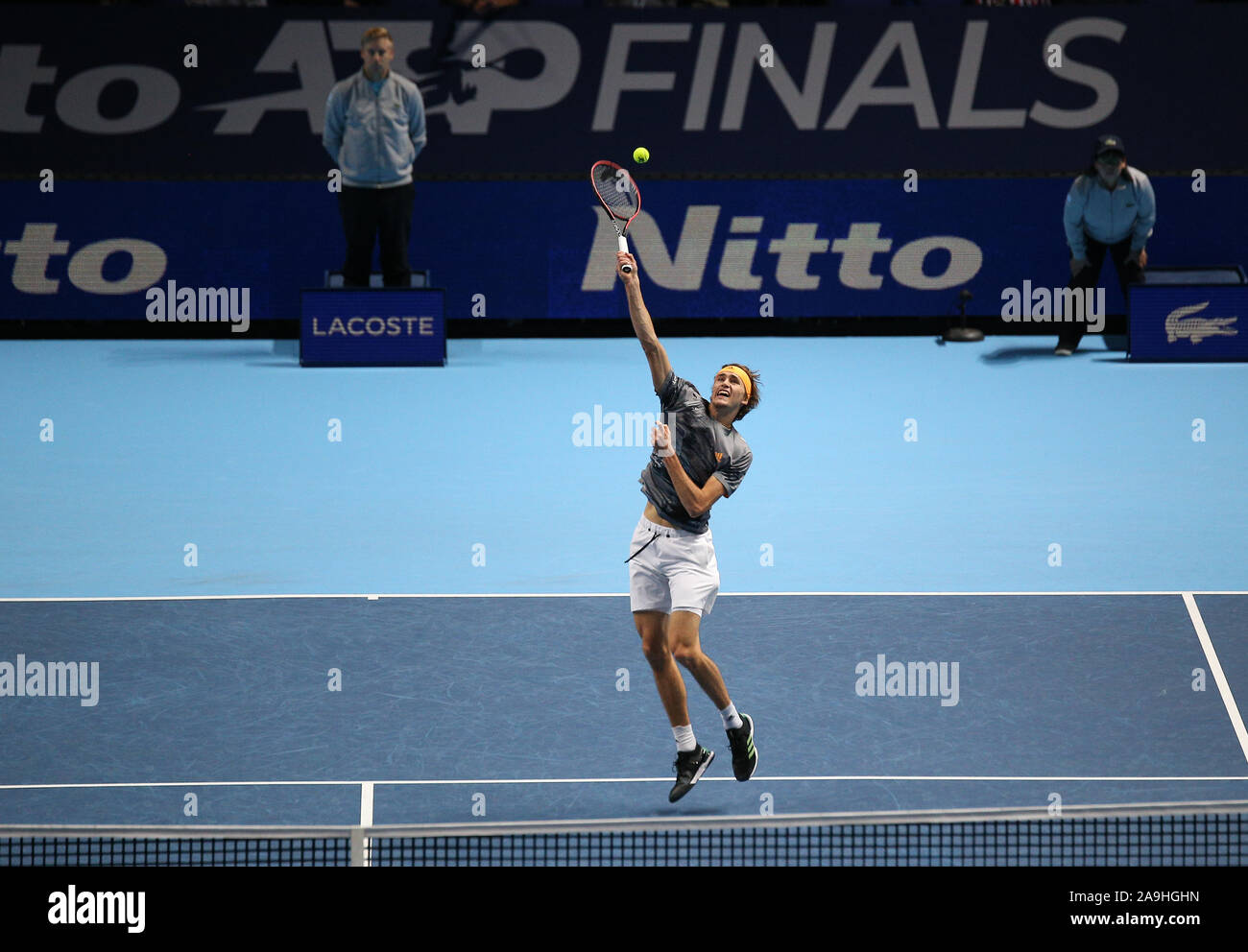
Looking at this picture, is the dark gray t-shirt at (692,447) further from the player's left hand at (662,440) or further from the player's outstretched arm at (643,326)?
the player's left hand at (662,440)

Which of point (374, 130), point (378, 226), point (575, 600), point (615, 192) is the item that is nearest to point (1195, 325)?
point (378, 226)

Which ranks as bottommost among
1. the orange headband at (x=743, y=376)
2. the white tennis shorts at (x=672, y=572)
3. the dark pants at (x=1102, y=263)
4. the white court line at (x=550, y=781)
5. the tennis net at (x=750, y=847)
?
the tennis net at (x=750, y=847)

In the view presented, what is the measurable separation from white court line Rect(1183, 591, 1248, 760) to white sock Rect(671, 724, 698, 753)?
238 cm

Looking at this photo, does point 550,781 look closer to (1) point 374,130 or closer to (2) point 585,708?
(2) point 585,708

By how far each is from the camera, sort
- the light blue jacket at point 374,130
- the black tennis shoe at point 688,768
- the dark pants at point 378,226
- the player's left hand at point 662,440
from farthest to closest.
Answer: the dark pants at point 378,226 → the light blue jacket at point 374,130 → the black tennis shoe at point 688,768 → the player's left hand at point 662,440

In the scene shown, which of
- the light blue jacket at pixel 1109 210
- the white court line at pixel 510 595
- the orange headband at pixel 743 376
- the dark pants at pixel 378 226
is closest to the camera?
the orange headband at pixel 743 376

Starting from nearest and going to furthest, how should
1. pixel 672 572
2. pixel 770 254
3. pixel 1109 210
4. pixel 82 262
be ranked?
pixel 672 572 → pixel 1109 210 → pixel 82 262 → pixel 770 254

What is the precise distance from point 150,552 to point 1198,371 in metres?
10.6

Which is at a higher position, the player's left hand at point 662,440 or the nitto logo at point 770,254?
the nitto logo at point 770,254

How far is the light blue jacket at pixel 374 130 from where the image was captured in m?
16.9

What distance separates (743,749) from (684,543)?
0.87 meters

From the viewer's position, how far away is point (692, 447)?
24.3 ft

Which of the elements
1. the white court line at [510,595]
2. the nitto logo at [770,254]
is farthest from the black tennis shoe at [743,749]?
the nitto logo at [770,254]
